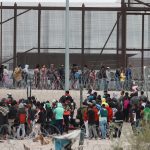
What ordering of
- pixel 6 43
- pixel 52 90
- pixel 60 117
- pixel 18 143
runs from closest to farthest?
pixel 18 143
pixel 60 117
pixel 52 90
pixel 6 43

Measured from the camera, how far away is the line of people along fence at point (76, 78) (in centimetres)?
3300

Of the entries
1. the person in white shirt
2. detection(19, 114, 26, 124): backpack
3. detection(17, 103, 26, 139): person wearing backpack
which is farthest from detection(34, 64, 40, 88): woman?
detection(19, 114, 26, 124): backpack

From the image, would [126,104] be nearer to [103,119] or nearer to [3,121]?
[103,119]

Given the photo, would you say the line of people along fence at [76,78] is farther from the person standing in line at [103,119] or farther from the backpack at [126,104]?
the person standing in line at [103,119]

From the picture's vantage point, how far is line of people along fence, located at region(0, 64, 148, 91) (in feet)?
108

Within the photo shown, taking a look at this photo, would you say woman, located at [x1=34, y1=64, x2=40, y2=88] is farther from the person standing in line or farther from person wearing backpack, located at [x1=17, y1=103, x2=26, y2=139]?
the person standing in line

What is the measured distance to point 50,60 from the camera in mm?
37125

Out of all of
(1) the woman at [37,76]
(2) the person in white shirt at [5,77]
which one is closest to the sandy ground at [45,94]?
(1) the woman at [37,76]

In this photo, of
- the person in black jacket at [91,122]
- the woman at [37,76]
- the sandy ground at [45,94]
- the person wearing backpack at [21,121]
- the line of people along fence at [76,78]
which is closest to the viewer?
the person wearing backpack at [21,121]

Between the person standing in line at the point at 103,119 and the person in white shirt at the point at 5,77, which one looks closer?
the person standing in line at the point at 103,119

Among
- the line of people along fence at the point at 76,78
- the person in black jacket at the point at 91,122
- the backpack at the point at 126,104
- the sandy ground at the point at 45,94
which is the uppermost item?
the line of people along fence at the point at 76,78

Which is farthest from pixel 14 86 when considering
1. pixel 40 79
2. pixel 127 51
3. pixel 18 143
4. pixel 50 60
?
pixel 18 143

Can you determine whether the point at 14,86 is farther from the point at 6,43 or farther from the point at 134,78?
the point at 134,78

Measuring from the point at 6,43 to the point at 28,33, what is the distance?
4.26ft
